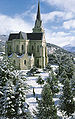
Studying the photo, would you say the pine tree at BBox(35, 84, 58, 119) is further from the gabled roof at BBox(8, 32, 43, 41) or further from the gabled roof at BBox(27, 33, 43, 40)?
the gabled roof at BBox(27, 33, 43, 40)

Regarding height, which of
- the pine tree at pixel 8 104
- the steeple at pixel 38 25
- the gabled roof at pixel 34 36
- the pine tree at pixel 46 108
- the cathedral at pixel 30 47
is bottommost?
the pine tree at pixel 46 108

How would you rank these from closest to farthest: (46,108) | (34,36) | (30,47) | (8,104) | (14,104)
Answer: (8,104) → (14,104) → (46,108) → (34,36) → (30,47)

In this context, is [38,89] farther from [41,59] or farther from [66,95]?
[41,59]

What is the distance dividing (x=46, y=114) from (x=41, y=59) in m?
45.4

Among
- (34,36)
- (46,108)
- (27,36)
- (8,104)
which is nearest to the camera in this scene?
(8,104)

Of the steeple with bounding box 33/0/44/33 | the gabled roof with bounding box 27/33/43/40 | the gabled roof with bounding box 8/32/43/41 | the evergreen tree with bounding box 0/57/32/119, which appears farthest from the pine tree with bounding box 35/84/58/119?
the steeple with bounding box 33/0/44/33

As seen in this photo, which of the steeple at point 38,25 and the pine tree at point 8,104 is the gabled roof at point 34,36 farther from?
the pine tree at point 8,104

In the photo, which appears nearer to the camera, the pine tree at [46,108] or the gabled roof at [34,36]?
the pine tree at [46,108]

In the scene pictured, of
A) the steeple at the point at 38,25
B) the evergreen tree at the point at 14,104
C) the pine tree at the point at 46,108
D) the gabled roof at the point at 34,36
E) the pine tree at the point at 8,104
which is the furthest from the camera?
the steeple at the point at 38,25

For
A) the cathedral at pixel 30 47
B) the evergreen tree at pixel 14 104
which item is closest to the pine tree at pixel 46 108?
the evergreen tree at pixel 14 104

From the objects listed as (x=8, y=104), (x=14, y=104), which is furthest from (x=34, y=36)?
(x=8, y=104)

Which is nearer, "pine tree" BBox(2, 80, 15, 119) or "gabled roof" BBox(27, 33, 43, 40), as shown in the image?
"pine tree" BBox(2, 80, 15, 119)

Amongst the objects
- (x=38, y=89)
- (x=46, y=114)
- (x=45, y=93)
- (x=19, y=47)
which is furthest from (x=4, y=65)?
(x=19, y=47)

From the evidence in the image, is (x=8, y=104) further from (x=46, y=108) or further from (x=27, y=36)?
(x=27, y=36)
